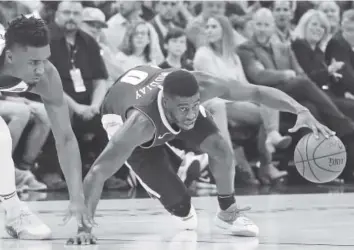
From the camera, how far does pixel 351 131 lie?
9.02m

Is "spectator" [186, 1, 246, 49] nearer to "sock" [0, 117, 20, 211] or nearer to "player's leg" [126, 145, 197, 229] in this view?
"player's leg" [126, 145, 197, 229]

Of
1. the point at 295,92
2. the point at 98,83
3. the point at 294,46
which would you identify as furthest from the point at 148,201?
the point at 294,46

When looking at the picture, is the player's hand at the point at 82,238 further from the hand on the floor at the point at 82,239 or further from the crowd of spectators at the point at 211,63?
the crowd of spectators at the point at 211,63

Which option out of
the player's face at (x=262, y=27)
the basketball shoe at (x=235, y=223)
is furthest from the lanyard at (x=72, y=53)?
the basketball shoe at (x=235, y=223)

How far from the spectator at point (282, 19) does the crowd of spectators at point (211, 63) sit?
12 millimetres

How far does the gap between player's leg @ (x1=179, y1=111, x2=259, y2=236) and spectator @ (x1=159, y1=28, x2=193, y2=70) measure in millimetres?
3647

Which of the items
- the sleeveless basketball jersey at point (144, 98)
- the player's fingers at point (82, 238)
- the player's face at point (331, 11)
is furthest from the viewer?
the player's face at point (331, 11)

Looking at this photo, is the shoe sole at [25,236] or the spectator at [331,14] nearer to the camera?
the shoe sole at [25,236]

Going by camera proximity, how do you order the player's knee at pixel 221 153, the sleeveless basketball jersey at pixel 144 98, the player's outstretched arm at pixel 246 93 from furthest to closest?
the player's knee at pixel 221 153 → the player's outstretched arm at pixel 246 93 → the sleeveless basketball jersey at pixel 144 98

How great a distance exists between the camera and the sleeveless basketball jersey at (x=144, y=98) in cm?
455

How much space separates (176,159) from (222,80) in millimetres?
3403

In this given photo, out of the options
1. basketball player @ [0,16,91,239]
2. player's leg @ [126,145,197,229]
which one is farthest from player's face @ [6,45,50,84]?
player's leg @ [126,145,197,229]

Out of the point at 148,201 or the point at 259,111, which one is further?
the point at 259,111

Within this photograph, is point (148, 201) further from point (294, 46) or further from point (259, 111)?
point (294, 46)
